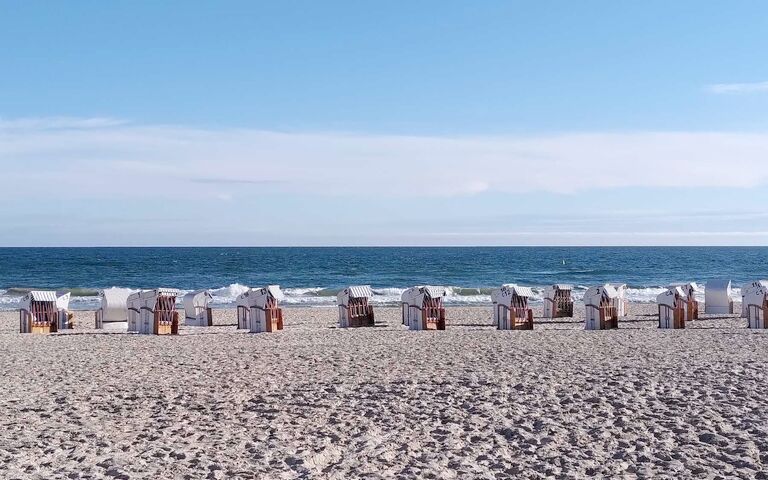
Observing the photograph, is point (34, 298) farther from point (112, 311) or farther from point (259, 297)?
point (259, 297)

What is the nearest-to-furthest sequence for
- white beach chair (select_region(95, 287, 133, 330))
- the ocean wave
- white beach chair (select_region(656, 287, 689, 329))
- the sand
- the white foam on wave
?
1. the sand
2. white beach chair (select_region(656, 287, 689, 329))
3. white beach chair (select_region(95, 287, 133, 330))
4. the ocean wave
5. the white foam on wave

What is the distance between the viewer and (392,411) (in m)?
8.63

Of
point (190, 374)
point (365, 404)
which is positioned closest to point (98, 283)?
point (190, 374)

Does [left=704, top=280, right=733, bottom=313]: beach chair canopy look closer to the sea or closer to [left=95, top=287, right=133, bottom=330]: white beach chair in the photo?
the sea

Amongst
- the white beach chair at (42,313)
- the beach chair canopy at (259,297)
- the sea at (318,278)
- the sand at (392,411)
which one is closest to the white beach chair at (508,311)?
the sand at (392,411)

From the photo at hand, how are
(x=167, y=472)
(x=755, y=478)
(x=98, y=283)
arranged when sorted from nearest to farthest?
(x=755, y=478) → (x=167, y=472) → (x=98, y=283)

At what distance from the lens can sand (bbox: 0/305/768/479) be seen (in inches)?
267

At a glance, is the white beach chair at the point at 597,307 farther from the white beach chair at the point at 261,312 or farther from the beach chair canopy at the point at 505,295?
the white beach chair at the point at 261,312

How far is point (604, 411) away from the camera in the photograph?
8.34 m

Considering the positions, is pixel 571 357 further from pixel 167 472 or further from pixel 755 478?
pixel 167 472

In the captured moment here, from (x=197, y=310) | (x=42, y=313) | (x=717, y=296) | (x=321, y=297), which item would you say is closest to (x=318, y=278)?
(x=321, y=297)

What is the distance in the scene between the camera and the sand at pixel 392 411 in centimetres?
678

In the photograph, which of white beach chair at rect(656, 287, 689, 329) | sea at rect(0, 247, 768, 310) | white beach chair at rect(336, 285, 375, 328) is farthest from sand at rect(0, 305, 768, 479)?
sea at rect(0, 247, 768, 310)

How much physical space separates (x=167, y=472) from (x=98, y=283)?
46.5 meters
